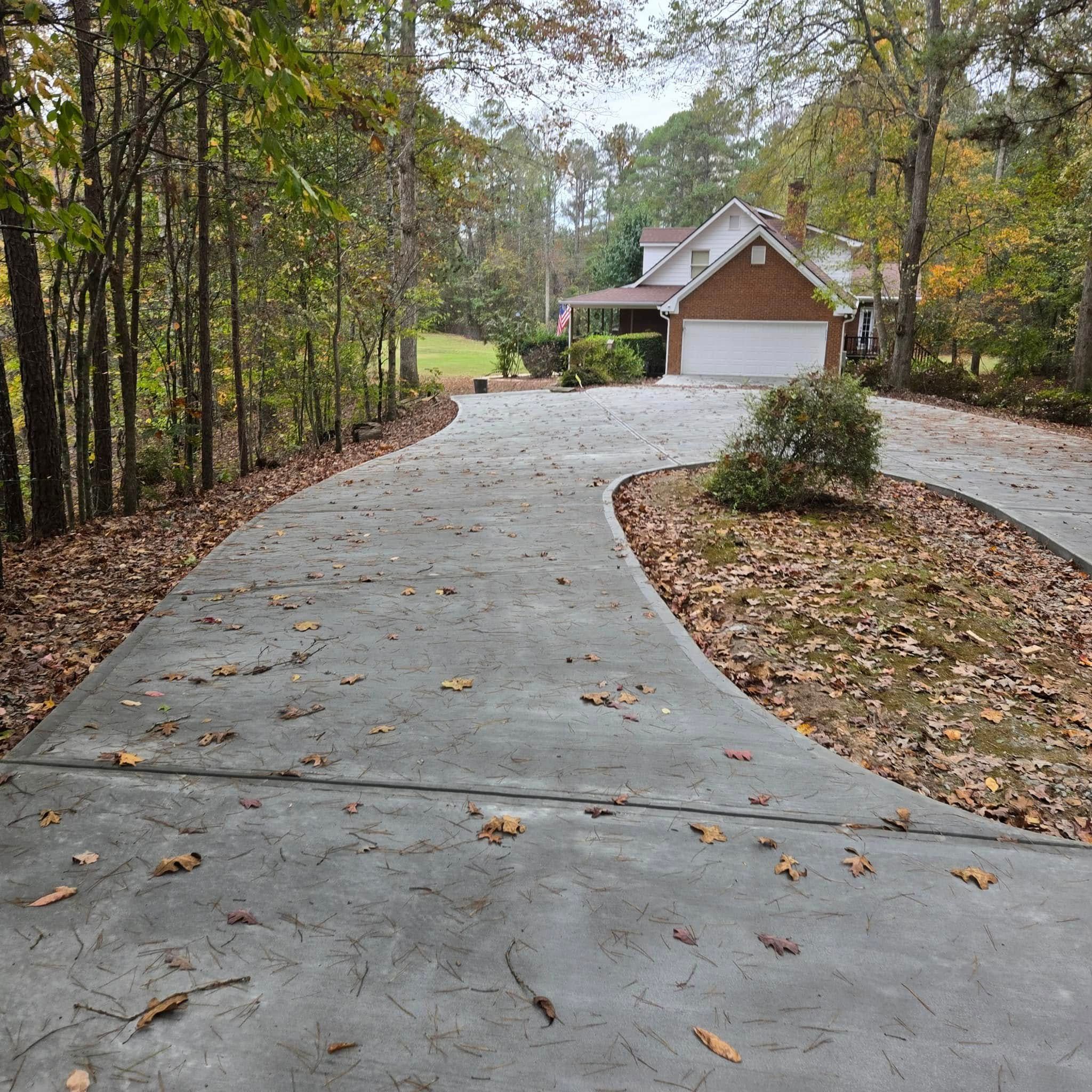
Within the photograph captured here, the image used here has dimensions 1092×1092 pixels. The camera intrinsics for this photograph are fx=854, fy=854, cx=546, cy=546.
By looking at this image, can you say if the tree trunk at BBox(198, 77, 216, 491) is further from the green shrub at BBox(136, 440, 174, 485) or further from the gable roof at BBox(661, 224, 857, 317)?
the gable roof at BBox(661, 224, 857, 317)

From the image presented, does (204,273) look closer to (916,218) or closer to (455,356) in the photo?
(916,218)

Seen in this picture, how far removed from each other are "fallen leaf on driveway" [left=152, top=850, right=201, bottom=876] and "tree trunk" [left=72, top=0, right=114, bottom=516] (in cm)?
619

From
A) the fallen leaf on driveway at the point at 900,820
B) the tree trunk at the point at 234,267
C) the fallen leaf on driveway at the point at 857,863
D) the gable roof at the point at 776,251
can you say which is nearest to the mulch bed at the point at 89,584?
the tree trunk at the point at 234,267

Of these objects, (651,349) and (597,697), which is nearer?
(597,697)

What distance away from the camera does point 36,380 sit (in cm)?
825

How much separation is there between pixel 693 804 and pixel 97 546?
6915 mm

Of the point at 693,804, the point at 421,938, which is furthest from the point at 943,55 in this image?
the point at 421,938

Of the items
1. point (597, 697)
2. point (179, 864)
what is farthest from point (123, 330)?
point (179, 864)

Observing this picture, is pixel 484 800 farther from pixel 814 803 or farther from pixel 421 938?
pixel 814 803

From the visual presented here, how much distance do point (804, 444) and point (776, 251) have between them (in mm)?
22653

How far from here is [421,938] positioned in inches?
101

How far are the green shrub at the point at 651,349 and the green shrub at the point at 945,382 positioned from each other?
32.5 feet

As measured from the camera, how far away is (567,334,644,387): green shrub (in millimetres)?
27250

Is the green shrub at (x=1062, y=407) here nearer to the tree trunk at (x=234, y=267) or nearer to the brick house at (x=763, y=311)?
the brick house at (x=763, y=311)
